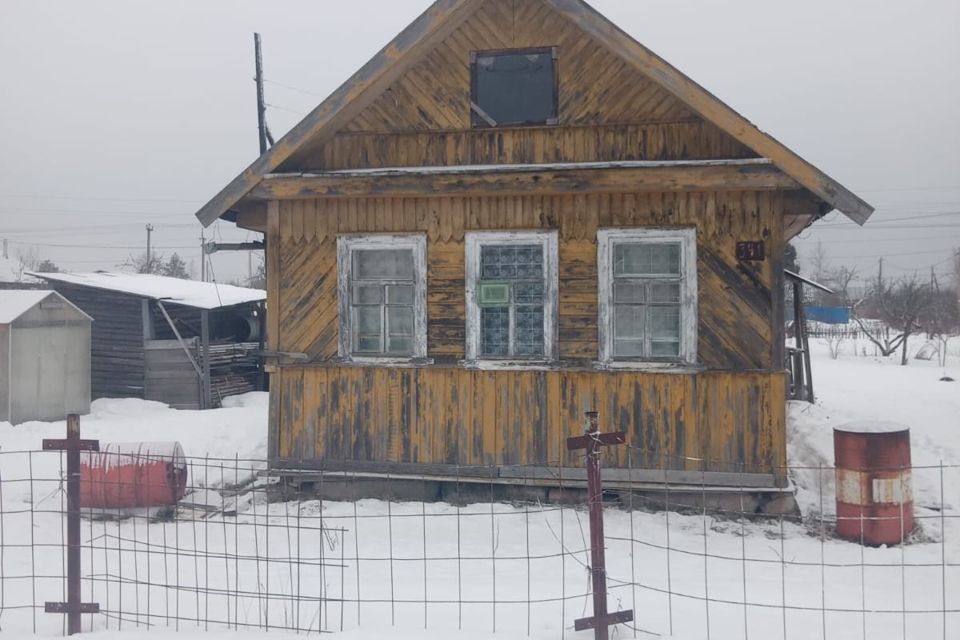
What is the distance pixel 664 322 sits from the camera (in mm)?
8945

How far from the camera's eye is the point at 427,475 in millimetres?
9398

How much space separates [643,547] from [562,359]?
88.4 inches

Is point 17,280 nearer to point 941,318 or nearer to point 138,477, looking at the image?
point 138,477

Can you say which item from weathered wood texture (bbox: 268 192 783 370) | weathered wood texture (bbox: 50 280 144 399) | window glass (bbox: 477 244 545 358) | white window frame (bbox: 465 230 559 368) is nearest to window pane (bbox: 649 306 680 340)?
weathered wood texture (bbox: 268 192 783 370)

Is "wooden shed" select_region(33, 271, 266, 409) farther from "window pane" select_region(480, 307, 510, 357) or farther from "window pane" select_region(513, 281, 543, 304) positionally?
"window pane" select_region(513, 281, 543, 304)

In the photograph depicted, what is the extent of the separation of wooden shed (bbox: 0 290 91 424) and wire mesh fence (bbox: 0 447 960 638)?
6.50 m

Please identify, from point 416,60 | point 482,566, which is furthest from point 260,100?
point 482,566

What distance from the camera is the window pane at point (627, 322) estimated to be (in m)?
8.98

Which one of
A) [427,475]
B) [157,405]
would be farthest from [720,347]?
[157,405]

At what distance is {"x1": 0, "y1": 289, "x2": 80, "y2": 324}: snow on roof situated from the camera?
15.8 metres

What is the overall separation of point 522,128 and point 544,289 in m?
1.86

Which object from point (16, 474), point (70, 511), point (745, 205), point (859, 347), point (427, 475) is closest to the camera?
point (70, 511)

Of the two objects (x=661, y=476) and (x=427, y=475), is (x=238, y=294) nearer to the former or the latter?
(x=427, y=475)

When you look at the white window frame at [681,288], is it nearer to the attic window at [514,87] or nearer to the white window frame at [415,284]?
the attic window at [514,87]
